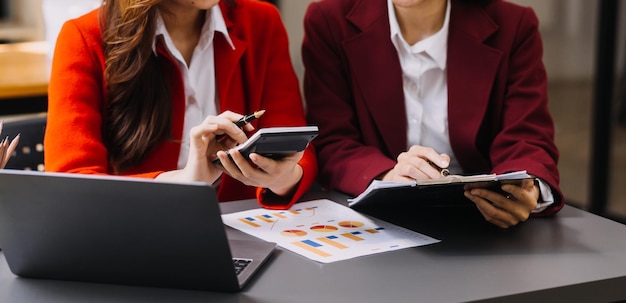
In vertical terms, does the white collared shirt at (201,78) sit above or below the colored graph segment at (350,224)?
above

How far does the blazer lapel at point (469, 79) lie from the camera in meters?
1.85

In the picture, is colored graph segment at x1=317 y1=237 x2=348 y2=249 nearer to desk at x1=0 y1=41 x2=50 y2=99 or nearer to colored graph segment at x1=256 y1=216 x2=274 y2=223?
colored graph segment at x1=256 y1=216 x2=274 y2=223

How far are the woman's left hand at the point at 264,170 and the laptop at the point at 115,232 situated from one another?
26 centimetres

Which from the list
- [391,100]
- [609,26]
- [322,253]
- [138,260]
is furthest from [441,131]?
[609,26]

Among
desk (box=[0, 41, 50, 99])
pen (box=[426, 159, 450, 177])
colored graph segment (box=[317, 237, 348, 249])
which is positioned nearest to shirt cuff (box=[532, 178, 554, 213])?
pen (box=[426, 159, 450, 177])

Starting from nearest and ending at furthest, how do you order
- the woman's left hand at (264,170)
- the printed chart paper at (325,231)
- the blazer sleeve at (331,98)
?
the printed chart paper at (325,231) < the woman's left hand at (264,170) < the blazer sleeve at (331,98)

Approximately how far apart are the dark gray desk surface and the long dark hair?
43cm

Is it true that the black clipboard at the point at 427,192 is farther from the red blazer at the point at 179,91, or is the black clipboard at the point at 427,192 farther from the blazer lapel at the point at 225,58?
the blazer lapel at the point at 225,58

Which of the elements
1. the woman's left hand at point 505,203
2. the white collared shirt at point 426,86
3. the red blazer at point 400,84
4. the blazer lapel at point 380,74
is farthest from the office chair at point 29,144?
the woman's left hand at point 505,203

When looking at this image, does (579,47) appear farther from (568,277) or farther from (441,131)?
(568,277)

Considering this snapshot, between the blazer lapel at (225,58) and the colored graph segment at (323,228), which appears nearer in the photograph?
the colored graph segment at (323,228)

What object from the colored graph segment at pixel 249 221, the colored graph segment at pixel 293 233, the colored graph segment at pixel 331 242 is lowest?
the colored graph segment at pixel 249 221

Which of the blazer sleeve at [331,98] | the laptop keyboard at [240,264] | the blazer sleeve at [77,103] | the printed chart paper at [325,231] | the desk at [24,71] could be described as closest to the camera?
the laptop keyboard at [240,264]

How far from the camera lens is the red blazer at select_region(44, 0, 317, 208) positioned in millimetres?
1673
